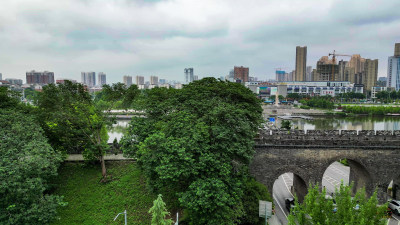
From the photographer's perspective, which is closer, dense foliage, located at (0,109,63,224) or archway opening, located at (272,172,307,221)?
dense foliage, located at (0,109,63,224)

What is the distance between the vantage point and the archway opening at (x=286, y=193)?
1826cm

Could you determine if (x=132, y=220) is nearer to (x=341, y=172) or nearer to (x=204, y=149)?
(x=204, y=149)

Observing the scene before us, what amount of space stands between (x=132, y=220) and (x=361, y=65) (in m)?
233

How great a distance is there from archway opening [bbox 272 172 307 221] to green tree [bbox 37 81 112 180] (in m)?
13.5

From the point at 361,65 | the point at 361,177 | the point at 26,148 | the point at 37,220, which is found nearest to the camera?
the point at 37,220

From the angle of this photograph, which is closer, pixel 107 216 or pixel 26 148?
pixel 26 148

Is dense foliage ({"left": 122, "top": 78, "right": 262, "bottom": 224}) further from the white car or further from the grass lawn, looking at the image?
the white car

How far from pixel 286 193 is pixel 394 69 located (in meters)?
193

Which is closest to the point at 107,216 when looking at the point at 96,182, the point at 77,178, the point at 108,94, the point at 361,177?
the point at 96,182

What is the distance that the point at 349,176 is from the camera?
2167 centimetres

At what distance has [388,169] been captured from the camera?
17.8 metres

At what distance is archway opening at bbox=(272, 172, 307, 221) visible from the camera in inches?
719

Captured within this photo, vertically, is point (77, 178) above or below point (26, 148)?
below

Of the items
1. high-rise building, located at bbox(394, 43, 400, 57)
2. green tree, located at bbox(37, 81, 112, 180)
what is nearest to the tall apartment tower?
high-rise building, located at bbox(394, 43, 400, 57)
